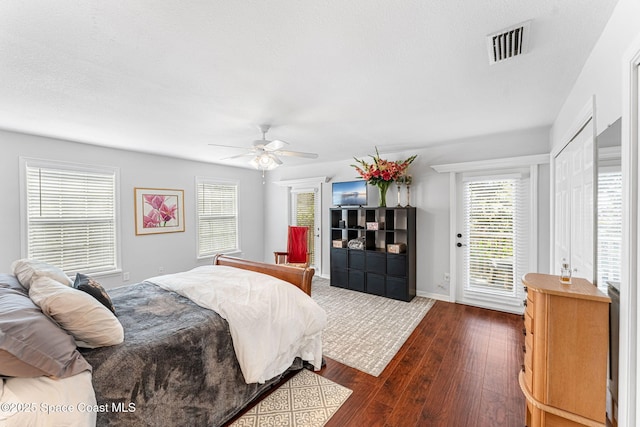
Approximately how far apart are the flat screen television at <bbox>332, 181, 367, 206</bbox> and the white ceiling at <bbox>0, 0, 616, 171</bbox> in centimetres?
172

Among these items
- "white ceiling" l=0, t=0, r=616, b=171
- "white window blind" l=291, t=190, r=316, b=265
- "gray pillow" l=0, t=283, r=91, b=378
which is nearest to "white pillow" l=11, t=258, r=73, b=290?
"gray pillow" l=0, t=283, r=91, b=378

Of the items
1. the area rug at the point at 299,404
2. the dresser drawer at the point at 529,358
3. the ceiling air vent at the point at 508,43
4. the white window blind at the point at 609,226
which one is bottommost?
the area rug at the point at 299,404

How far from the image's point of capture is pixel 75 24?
1.46 meters

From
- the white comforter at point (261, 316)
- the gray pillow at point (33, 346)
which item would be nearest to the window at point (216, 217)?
the white comforter at point (261, 316)

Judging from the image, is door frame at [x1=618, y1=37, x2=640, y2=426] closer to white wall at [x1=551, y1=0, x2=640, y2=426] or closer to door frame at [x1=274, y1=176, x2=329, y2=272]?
white wall at [x1=551, y1=0, x2=640, y2=426]

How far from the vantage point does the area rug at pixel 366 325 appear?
104 inches

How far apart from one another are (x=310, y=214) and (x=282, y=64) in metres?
4.25

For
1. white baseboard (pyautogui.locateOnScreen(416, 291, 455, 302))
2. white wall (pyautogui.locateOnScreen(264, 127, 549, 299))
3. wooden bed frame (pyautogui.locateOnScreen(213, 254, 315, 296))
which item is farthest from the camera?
white baseboard (pyautogui.locateOnScreen(416, 291, 455, 302))

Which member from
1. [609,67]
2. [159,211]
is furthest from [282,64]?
[159,211]

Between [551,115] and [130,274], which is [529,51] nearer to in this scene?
[551,115]

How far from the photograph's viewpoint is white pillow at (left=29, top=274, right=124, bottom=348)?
4.59 feet

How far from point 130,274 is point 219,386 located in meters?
3.59

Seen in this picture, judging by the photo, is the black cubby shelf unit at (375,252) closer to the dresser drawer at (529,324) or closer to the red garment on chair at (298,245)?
the red garment on chair at (298,245)

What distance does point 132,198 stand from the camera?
4457mm
